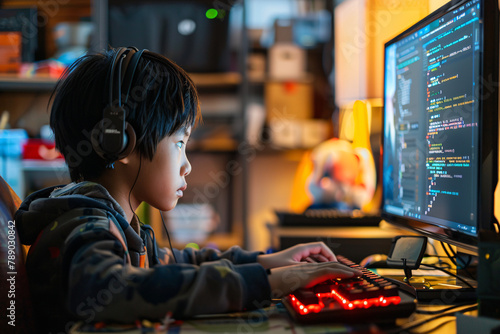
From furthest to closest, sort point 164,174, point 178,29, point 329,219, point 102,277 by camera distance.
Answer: point 178,29 < point 329,219 < point 164,174 < point 102,277

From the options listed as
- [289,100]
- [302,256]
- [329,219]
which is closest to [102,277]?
[302,256]

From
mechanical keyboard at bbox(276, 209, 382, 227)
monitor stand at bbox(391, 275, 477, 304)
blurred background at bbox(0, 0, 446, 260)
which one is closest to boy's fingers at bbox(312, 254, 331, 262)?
monitor stand at bbox(391, 275, 477, 304)

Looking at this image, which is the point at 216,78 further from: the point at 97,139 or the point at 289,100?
the point at 97,139

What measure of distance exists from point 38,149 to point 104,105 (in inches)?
68.1

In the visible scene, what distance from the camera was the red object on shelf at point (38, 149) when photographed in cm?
229

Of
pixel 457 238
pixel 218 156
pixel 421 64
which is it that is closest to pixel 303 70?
pixel 218 156

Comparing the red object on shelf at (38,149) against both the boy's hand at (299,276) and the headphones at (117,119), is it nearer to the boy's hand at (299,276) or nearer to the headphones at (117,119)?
the headphones at (117,119)

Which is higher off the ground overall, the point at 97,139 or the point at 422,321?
the point at 97,139

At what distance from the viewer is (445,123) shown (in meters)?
0.75

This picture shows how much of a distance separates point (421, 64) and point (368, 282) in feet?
1.41

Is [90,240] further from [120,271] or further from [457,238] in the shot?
[457,238]

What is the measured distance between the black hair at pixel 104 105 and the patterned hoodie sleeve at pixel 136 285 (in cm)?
22

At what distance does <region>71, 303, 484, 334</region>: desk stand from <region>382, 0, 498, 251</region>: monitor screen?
0.15 m

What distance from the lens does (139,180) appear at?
2.67ft
